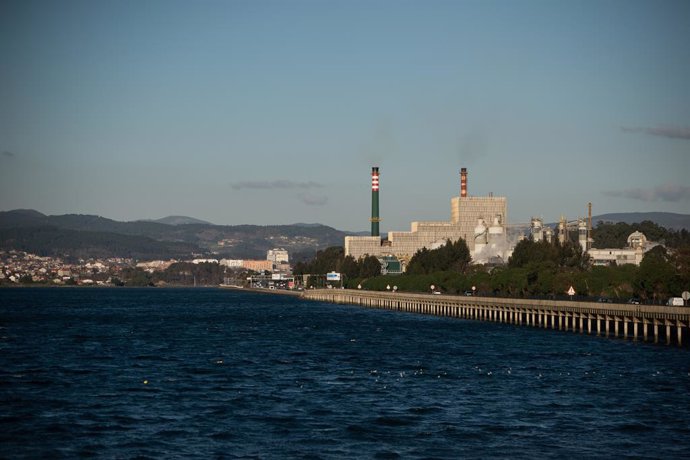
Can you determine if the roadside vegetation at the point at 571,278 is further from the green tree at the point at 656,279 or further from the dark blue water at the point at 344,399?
the dark blue water at the point at 344,399

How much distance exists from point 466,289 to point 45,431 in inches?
5660

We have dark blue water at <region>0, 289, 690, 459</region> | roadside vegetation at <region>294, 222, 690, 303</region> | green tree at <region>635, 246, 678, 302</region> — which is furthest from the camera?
roadside vegetation at <region>294, 222, 690, 303</region>

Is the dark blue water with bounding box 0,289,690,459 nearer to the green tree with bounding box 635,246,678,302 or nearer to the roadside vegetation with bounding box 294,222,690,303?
the green tree with bounding box 635,246,678,302

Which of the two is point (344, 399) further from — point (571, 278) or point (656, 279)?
point (571, 278)

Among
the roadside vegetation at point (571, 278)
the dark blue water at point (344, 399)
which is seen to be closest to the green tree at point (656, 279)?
the roadside vegetation at point (571, 278)

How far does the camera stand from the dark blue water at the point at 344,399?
141 ft

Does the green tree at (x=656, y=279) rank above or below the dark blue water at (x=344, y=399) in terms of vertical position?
above

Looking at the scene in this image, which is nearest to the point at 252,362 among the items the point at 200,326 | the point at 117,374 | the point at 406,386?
the point at 117,374

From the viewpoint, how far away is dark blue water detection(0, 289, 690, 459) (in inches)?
1693

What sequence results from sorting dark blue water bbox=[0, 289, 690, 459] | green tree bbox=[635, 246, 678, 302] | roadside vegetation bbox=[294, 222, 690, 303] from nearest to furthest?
dark blue water bbox=[0, 289, 690, 459] → green tree bbox=[635, 246, 678, 302] → roadside vegetation bbox=[294, 222, 690, 303]

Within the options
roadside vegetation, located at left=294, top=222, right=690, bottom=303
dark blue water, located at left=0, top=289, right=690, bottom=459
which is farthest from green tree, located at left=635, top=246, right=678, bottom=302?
dark blue water, located at left=0, top=289, right=690, bottom=459

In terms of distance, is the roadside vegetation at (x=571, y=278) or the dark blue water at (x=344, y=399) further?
the roadside vegetation at (x=571, y=278)

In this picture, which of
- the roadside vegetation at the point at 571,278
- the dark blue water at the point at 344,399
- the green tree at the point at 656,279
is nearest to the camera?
the dark blue water at the point at 344,399

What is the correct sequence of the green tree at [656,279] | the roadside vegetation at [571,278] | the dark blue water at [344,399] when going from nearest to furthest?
1. the dark blue water at [344,399]
2. the green tree at [656,279]
3. the roadside vegetation at [571,278]
